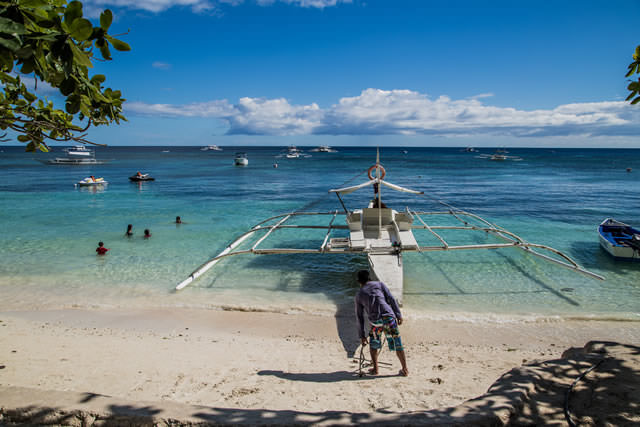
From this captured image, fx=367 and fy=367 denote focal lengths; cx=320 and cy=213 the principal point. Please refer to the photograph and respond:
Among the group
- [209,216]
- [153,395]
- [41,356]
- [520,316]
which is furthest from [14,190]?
[520,316]

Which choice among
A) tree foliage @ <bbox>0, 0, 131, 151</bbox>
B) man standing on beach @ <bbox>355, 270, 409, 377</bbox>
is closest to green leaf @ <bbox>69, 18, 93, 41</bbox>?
tree foliage @ <bbox>0, 0, 131, 151</bbox>

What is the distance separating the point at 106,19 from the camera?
8.16ft

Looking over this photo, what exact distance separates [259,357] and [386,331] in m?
2.34

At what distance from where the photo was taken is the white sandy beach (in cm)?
453

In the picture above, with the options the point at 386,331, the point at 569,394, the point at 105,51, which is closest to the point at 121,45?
the point at 105,51

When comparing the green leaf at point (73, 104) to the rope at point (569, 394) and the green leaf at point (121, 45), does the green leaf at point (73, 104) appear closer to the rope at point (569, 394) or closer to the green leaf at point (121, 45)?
the green leaf at point (121, 45)

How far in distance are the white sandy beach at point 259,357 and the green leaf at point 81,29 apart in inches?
115

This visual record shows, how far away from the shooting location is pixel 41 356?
5.72 meters

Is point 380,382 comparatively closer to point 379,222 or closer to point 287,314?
point 287,314

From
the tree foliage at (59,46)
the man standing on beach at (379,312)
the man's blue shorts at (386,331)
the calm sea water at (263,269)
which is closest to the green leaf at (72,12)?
the tree foliage at (59,46)

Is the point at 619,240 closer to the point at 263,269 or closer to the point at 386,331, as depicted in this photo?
the point at 263,269

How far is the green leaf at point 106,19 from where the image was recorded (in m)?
2.46

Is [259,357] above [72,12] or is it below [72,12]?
below

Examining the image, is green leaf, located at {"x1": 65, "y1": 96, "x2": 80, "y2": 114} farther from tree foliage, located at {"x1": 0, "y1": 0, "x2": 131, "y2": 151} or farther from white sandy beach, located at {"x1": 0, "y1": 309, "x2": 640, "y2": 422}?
white sandy beach, located at {"x1": 0, "y1": 309, "x2": 640, "y2": 422}
